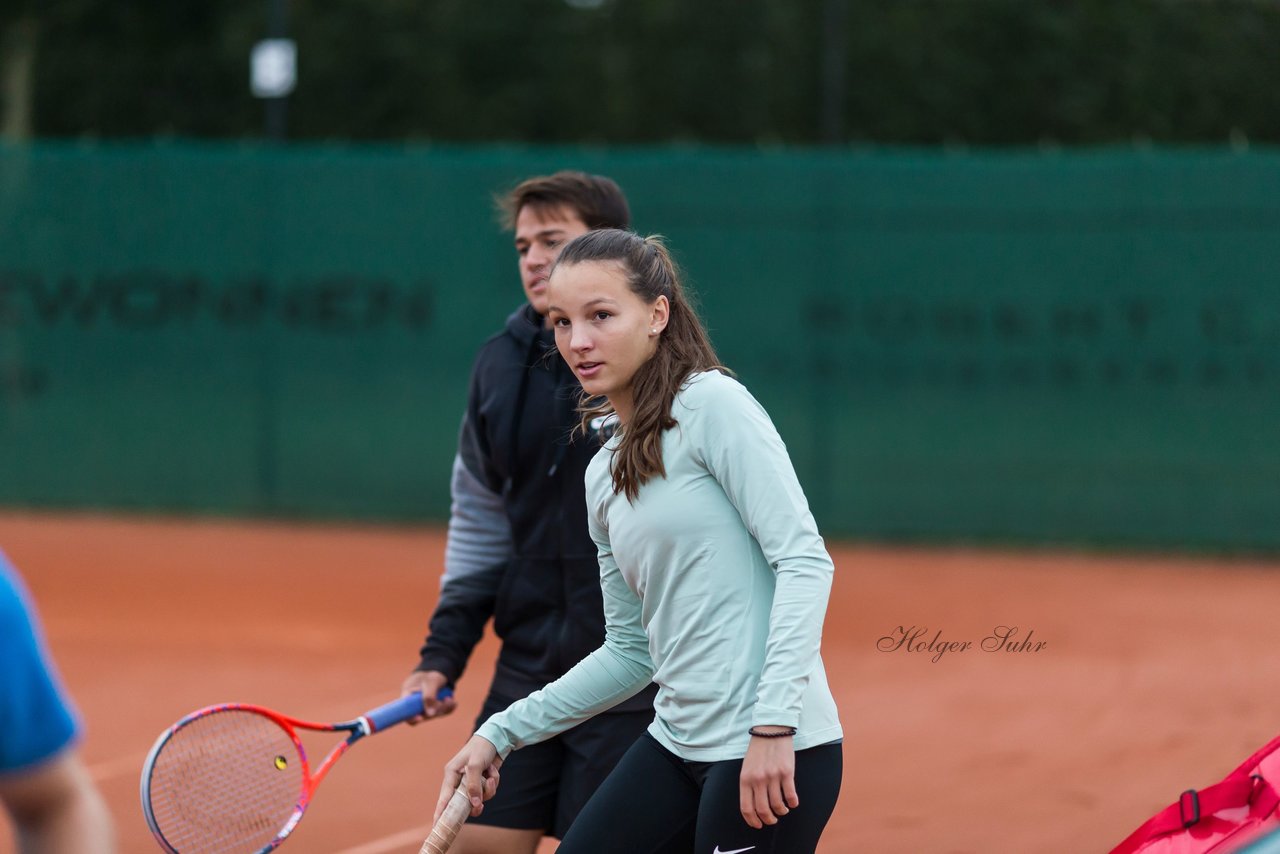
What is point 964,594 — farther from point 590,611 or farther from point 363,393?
point 590,611

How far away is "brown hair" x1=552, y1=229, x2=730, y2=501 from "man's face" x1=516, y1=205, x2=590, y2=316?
0.73 metres

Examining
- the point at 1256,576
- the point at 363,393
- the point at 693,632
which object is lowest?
the point at 1256,576

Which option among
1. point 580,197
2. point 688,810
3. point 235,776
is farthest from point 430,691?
point 580,197

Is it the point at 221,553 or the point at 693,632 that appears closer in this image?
the point at 693,632

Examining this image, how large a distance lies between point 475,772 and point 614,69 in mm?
18164

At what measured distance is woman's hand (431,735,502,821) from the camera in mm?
2908

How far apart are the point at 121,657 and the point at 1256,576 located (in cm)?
631

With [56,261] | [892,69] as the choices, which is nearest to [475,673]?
[56,261]

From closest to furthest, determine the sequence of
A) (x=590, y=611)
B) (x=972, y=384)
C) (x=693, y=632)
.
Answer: (x=693, y=632) < (x=590, y=611) < (x=972, y=384)

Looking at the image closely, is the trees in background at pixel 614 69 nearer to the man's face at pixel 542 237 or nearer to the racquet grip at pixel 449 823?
the man's face at pixel 542 237

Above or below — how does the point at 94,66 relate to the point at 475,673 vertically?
above

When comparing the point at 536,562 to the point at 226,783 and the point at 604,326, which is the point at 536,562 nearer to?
the point at 226,783

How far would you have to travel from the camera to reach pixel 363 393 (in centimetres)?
1133

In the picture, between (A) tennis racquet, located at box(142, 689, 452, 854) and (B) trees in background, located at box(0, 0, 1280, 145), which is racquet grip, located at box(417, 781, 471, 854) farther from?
(B) trees in background, located at box(0, 0, 1280, 145)
